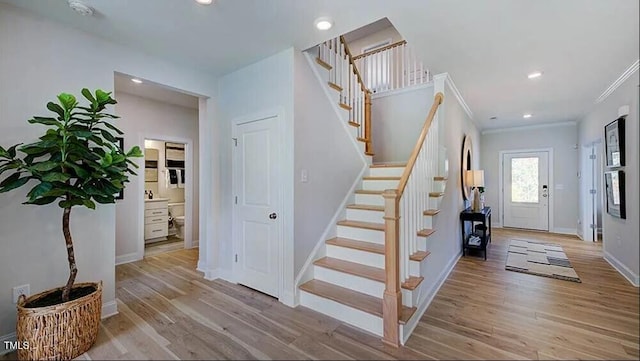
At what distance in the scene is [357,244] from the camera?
285cm

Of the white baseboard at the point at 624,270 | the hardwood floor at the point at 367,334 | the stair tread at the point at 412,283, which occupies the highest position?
the white baseboard at the point at 624,270

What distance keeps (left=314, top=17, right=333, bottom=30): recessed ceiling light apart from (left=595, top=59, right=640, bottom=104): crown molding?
1790 millimetres

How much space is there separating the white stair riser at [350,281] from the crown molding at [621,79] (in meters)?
1.88

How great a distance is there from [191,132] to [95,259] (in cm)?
286

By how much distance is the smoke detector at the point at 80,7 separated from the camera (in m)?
1.92

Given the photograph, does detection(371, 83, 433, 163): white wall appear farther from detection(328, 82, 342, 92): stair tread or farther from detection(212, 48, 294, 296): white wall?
detection(212, 48, 294, 296): white wall

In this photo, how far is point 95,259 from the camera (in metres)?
2.36

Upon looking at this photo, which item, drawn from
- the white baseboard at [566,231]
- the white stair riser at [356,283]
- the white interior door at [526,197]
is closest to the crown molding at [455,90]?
the white interior door at [526,197]

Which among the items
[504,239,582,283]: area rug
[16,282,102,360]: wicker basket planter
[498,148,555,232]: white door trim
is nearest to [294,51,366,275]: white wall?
[16,282,102,360]: wicker basket planter

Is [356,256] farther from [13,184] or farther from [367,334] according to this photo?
[13,184]

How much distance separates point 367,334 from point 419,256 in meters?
0.80

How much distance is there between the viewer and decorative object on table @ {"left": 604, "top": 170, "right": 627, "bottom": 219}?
97 cm

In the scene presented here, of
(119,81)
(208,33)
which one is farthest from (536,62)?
(119,81)

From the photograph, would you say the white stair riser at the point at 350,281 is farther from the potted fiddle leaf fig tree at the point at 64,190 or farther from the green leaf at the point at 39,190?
the green leaf at the point at 39,190
